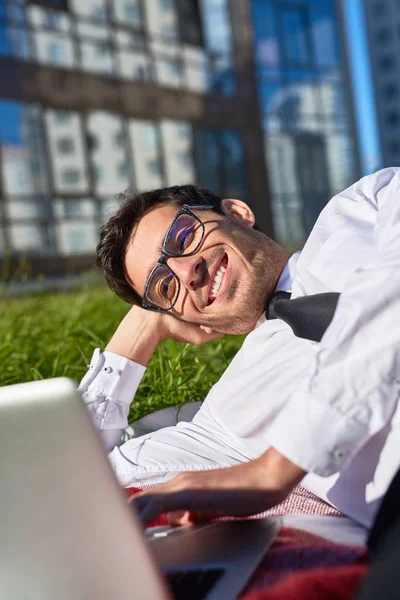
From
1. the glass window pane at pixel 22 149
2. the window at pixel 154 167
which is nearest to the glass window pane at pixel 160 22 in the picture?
the window at pixel 154 167

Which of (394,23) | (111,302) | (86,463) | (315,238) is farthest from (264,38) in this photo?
(86,463)

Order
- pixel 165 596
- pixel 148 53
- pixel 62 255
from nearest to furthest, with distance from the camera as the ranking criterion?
1. pixel 165 596
2. pixel 62 255
3. pixel 148 53

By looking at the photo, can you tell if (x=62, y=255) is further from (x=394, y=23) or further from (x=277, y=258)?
(x=277, y=258)

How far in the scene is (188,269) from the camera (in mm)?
2160

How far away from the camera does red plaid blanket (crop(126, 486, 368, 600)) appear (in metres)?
1.03

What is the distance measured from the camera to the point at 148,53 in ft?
50.5

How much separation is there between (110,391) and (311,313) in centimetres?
105

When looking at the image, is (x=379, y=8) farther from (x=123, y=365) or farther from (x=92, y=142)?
(x=123, y=365)

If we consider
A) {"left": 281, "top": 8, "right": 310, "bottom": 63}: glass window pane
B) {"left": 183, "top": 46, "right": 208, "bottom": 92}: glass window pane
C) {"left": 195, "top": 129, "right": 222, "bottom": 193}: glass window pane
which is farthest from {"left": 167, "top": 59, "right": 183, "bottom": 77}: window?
{"left": 281, "top": 8, "right": 310, "bottom": 63}: glass window pane

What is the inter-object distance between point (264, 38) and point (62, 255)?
7.32 m

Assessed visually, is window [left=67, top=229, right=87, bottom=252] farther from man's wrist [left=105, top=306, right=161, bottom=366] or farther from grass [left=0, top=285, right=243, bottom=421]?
man's wrist [left=105, top=306, right=161, bottom=366]

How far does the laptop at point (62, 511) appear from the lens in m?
0.88

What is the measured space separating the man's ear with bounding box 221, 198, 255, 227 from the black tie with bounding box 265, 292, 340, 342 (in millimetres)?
705

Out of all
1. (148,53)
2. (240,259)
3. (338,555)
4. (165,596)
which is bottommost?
(338,555)
